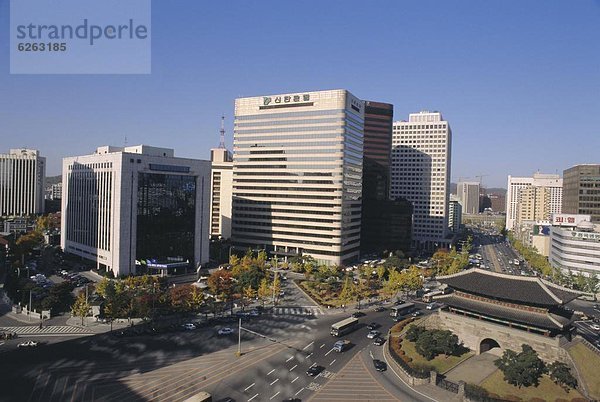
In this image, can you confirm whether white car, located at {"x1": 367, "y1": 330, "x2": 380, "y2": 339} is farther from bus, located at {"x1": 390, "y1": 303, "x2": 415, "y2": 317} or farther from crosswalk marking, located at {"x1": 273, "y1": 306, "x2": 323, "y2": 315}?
crosswalk marking, located at {"x1": 273, "y1": 306, "x2": 323, "y2": 315}

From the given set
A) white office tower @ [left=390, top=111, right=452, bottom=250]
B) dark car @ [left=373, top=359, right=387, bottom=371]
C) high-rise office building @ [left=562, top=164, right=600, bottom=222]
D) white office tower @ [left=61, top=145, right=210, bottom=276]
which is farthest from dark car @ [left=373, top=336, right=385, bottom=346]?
white office tower @ [left=390, top=111, right=452, bottom=250]

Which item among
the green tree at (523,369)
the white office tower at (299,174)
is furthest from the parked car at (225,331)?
the white office tower at (299,174)

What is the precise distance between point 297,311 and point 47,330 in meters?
41.8

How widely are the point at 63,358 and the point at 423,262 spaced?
4598 inches

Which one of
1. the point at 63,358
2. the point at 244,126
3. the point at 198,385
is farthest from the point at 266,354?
the point at 244,126

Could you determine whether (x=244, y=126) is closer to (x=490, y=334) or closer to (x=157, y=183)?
(x=157, y=183)

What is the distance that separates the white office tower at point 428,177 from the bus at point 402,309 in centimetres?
11200

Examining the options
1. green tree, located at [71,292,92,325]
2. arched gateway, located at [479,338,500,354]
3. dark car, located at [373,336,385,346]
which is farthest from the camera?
green tree, located at [71,292,92,325]

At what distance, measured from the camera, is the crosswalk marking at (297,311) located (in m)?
82.8

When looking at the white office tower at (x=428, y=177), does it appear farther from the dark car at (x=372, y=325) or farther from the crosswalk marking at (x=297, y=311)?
the dark car at (x=372, y=325)

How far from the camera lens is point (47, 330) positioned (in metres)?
68.4

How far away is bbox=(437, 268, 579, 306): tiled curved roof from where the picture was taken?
196 ft

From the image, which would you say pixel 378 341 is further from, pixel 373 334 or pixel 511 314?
pixel 511 314

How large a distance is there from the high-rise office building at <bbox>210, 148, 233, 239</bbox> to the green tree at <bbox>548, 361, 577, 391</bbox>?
4464 inches
